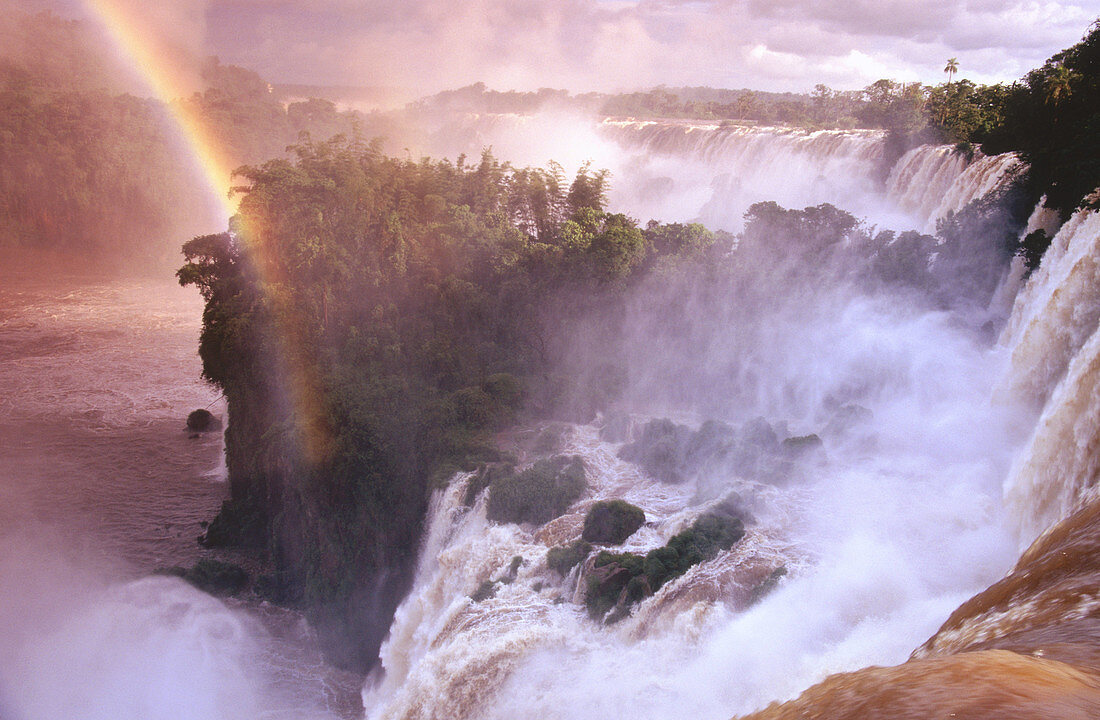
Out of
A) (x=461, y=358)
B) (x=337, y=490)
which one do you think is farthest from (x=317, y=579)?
(x=461, y=358)

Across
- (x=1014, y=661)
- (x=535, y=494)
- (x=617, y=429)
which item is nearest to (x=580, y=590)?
(x=535, y=494)

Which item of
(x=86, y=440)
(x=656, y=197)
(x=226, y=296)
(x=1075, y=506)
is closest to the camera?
(x=1075, y=506)

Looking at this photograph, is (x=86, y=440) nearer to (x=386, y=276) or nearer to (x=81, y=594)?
(x=81, y=594)

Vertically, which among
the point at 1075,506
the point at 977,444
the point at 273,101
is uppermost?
the point at 273,101

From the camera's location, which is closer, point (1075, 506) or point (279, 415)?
point (1075, 506)

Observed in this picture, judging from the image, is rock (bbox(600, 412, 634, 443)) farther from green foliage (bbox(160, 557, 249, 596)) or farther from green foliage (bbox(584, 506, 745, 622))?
green foliage (bbox(160, 557, 249, 596))

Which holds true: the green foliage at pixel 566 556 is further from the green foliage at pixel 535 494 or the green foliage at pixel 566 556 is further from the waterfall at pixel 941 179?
the waterfall at pixel 941 179

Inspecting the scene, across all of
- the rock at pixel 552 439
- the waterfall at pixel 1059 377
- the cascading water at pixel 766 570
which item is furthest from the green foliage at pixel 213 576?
the waterfall at pixel 1059 377
